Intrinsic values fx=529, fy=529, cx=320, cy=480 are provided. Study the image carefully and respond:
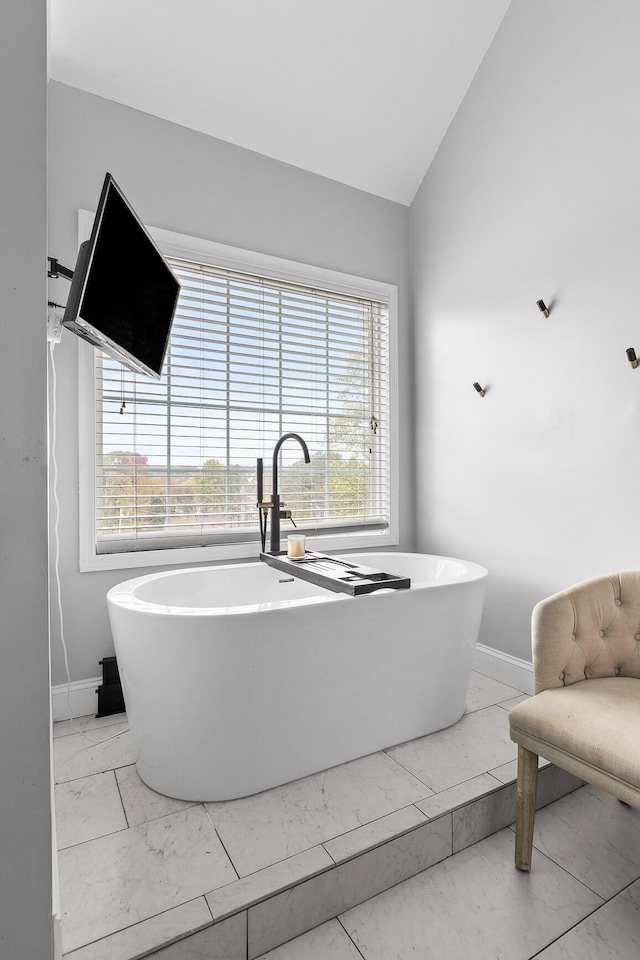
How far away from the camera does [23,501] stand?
0.83 m

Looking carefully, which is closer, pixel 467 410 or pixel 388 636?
pixel 388 636

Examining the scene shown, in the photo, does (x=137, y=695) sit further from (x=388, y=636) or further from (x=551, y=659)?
(x=551, y=659)

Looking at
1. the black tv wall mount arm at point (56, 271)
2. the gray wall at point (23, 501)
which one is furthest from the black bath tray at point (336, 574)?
the black tv wall mount arm at point (56, 271)

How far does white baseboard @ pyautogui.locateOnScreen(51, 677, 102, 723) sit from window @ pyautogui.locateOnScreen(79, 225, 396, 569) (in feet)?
1.83

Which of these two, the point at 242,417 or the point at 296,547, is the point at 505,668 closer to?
the point at 296,547

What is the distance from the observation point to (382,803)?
1.66 metres

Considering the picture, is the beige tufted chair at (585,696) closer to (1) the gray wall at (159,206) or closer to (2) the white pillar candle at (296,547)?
(2) the white pillar candle at (296,547)

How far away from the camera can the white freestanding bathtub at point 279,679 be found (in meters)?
1.64

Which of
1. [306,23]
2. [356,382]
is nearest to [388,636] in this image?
[356,382]

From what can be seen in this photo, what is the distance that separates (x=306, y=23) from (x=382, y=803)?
322 centimetres

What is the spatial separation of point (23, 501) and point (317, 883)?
122 centimetres

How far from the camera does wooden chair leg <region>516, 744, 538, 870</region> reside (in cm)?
151

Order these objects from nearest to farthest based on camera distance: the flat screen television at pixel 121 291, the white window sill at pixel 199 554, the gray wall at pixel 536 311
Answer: the flat screen television at pixel 121 291
the gray wall at pixel 536 311
the white window sill at pixel 199 554

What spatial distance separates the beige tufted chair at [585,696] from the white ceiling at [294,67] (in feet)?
8.58
